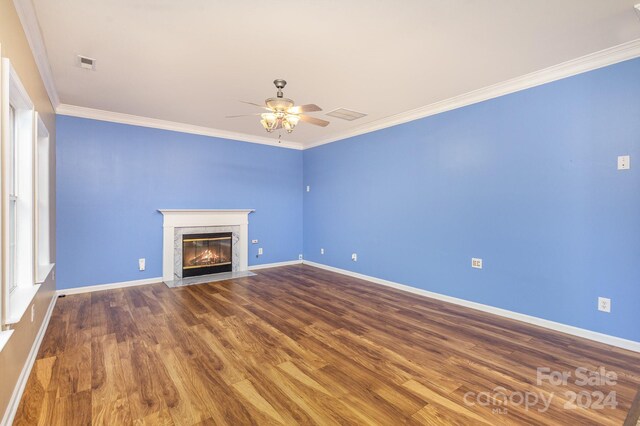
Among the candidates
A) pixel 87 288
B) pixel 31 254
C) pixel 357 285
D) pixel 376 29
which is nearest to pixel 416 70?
pixel 376 29

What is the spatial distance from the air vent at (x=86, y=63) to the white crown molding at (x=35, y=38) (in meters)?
0.26

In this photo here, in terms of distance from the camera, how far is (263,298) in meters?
4.21

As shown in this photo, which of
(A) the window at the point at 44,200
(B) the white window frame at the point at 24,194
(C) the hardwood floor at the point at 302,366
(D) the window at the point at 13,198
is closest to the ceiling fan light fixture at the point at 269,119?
(B) the white window frame at the point at 24,194

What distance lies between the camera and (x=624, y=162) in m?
2.76

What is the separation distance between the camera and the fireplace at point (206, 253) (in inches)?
210

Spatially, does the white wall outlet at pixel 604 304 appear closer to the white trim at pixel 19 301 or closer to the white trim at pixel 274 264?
the white trim at pixel 19 301

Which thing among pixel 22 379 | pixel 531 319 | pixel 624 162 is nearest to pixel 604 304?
pixel 531 319

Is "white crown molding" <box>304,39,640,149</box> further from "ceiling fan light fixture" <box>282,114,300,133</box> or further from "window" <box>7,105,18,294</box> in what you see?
"window" <box>7,105,18,294</box>

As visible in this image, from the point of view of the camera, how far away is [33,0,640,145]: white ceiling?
221 centimetres

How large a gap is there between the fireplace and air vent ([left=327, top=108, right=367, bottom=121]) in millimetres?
3003

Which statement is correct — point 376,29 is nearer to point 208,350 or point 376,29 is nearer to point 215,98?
point 215,98

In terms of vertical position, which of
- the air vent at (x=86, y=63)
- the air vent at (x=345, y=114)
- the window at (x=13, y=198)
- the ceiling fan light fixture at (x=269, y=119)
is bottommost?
the window at (x=13, y=198)

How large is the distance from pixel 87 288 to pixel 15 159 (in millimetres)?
2815

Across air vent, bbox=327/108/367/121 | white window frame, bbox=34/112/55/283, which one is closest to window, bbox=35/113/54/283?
white window frame, bbox=34/112/55/283
